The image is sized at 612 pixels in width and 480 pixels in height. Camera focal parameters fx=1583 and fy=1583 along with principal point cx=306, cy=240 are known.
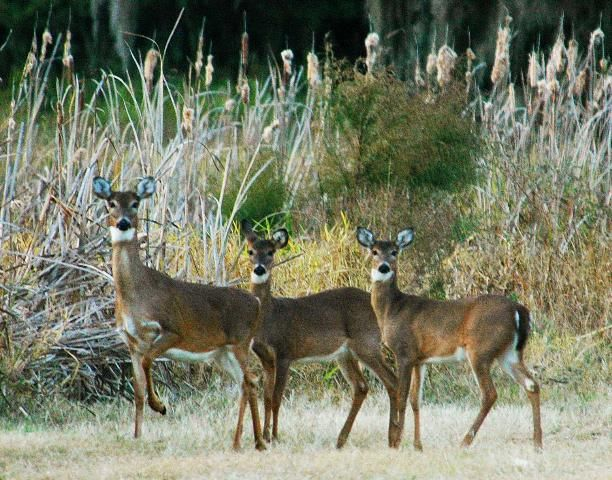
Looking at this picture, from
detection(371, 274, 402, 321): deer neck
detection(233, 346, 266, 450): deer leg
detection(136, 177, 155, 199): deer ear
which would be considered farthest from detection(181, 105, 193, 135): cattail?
detection(233, 346, 266, 450): deer leg

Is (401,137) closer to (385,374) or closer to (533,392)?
(385,374)

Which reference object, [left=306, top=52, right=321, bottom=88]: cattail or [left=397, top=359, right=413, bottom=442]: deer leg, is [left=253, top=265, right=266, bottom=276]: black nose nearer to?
[left=397, top=359, right=413, bottom=442]: deer leg

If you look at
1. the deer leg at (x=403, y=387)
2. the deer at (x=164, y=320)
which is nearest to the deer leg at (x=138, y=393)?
the deer at (x=164, y=320)

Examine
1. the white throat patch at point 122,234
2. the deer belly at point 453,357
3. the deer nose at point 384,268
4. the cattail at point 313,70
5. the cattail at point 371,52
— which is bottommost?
the deer belly at point 453,357

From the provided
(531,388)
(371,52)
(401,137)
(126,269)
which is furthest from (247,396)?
(371,52)

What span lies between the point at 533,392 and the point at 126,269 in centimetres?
225

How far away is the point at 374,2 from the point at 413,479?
1268cm

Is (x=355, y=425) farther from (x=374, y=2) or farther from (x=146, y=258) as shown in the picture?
(x=374, y=2)

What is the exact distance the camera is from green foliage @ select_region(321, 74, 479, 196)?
1138 centimetres

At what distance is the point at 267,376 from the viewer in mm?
8773

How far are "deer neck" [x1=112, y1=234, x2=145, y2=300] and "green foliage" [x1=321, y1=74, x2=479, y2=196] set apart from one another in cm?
319

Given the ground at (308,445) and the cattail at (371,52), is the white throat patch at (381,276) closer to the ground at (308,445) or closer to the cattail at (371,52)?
the ground at (308,445)

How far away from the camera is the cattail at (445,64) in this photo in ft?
38.5

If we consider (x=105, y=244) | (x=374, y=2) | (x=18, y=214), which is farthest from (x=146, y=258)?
(x=374, y=2)
